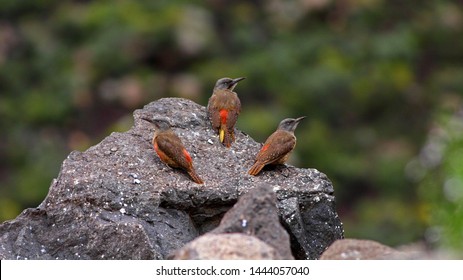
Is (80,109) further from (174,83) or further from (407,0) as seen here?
(407,0)

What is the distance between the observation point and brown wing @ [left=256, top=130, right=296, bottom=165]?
1255 centimetres

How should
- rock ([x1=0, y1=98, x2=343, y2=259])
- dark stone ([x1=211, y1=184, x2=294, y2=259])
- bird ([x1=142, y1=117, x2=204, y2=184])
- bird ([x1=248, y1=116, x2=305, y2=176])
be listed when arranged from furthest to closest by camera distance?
bird ([x1=248, y1=116, x2=305, y2=176])
bird ([x1=142, y1=117, x2=204, y2=184])
rock ([x1=0, y1=98, x2=343, y2=259])
dark stone ([x1=211, y1=184, x2=294, y2=259])

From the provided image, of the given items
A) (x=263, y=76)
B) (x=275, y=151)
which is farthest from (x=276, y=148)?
(x=263, y=76)

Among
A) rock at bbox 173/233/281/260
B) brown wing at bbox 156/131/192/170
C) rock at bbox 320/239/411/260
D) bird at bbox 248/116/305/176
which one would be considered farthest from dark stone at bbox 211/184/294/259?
bird at bbox 248/116/305/176

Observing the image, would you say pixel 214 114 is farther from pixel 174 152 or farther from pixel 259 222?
pixel 259 222

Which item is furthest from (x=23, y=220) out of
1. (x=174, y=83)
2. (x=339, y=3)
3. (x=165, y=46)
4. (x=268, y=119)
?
(x=339, y=3)

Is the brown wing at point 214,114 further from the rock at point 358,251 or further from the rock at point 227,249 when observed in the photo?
the rock at point 227,249

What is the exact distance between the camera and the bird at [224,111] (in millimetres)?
13164

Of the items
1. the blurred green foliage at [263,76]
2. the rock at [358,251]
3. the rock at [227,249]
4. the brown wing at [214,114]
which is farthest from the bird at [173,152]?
the blurred green foliage at [263,76]

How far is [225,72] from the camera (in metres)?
30.5

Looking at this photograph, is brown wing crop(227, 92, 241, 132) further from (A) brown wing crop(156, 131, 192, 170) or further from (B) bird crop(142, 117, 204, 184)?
(A) brown wing crop(156, 131, 192, 170)

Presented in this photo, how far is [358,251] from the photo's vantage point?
10164mm

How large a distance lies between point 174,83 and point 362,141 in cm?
366

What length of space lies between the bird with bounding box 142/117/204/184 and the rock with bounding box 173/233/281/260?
225 centimetres
